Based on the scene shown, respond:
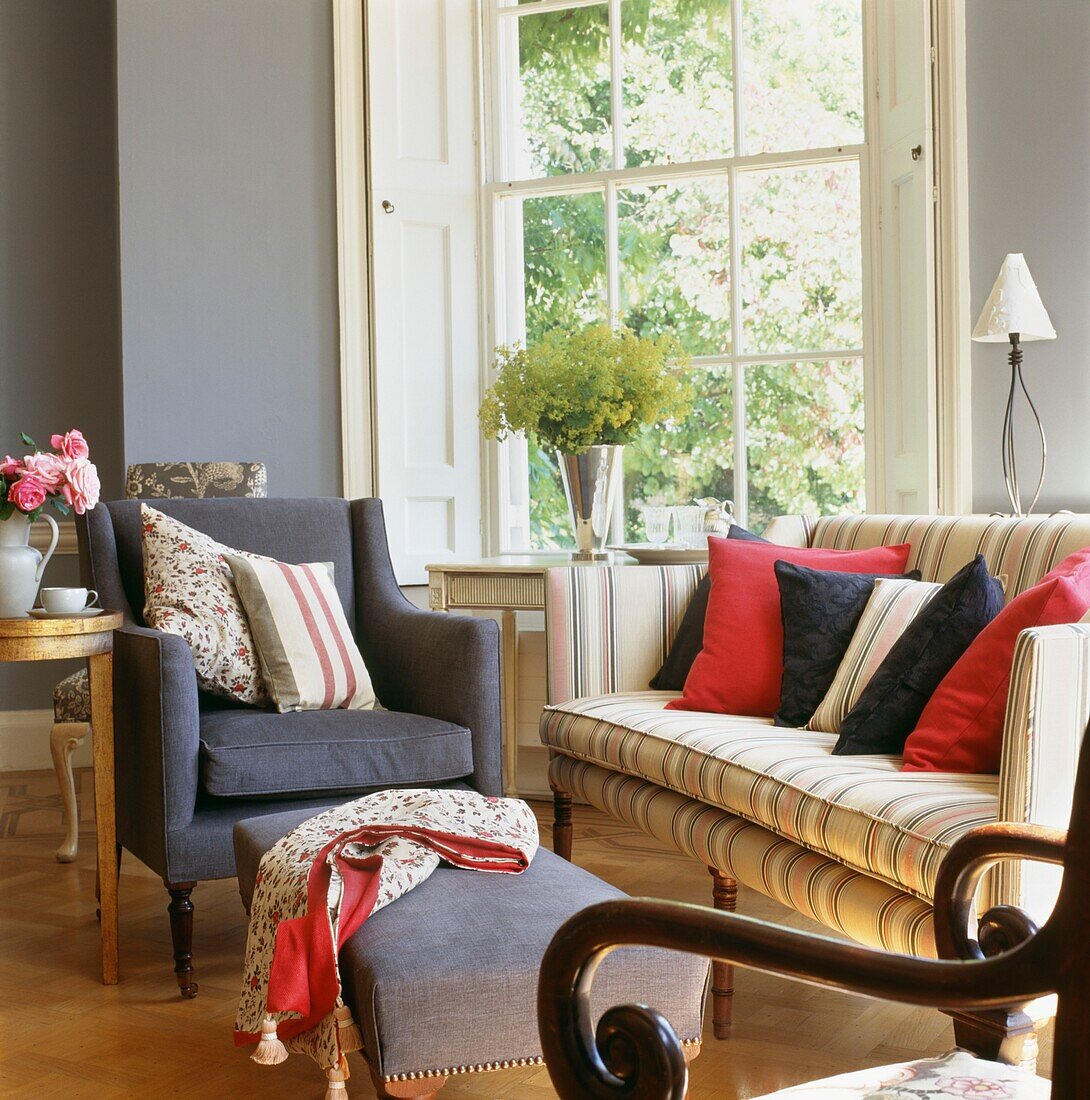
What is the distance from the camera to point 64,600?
2.48m

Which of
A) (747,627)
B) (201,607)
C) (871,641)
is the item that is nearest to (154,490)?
(201,607)

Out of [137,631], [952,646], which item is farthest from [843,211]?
[137,631]

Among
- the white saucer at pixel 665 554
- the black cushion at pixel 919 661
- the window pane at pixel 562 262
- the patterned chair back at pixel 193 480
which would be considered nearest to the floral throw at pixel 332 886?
the black cushion at pixel 919 661

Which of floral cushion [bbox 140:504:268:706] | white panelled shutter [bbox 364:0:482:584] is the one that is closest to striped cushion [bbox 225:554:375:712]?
floral cushion [bbox 140:504:268:706]

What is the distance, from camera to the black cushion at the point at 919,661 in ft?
6.80

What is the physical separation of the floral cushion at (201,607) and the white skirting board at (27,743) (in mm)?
1990

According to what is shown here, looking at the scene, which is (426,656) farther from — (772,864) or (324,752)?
(772,864)

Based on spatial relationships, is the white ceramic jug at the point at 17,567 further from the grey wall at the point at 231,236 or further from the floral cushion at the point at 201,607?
the grey wall at the point at 231,236

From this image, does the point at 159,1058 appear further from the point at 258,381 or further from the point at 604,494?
the point at 258,381

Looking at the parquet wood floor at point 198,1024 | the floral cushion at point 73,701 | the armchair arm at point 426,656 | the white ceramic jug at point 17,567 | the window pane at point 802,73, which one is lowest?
the parquet wood floor at point 198,1024

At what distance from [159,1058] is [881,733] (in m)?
1.33

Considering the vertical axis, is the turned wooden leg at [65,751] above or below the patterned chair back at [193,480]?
below

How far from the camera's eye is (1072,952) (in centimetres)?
77

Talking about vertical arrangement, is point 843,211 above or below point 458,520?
above
